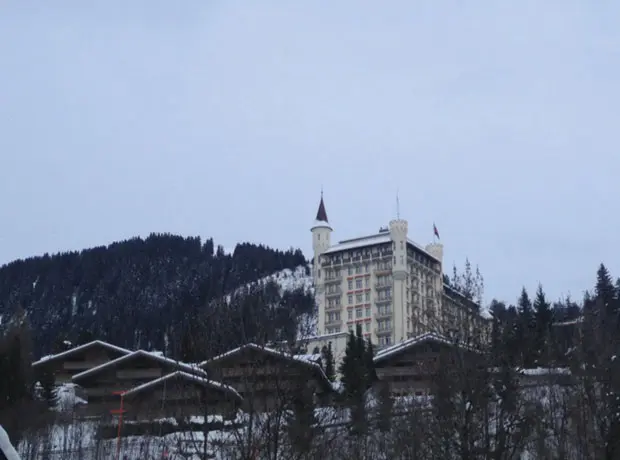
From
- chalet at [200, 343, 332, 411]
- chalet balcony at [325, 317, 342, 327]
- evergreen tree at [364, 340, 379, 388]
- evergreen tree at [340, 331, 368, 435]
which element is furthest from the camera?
chalet balcony at [325, 317, 342, 327]

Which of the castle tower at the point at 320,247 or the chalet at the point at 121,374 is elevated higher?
the castle tower at the point at 320,247

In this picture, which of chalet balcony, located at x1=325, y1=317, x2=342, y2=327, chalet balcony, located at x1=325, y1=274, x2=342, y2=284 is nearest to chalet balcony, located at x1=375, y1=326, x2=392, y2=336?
chalet balcony, located at x1=325, y1=317, x2=342, y2=327

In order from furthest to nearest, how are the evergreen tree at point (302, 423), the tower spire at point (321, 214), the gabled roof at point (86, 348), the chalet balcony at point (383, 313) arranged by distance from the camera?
the tower spire at point (321, 214), the chalet balcony at point (383, 313), the gabled roof at point (86, 348), the evergreen tree at point (302, 423)

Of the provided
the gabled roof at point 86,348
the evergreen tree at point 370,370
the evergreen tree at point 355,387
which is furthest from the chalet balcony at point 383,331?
the evergreen tree at point 370,370

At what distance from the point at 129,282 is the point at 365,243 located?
52.1 m

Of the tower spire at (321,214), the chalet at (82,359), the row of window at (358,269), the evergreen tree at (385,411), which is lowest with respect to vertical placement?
the evergreen tree at (385,411)

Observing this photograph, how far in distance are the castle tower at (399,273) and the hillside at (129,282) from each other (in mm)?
12629

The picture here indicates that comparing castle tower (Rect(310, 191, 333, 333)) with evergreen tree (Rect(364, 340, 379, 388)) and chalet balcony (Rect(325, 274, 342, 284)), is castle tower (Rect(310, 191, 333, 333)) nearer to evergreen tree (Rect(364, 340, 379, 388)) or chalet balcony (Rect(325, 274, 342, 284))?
chalet balcony (Rect(325, 274, 342, 284))

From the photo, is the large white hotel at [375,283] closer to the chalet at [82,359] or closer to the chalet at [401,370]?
the chalet at [82,359]

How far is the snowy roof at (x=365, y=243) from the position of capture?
104688 millimetres

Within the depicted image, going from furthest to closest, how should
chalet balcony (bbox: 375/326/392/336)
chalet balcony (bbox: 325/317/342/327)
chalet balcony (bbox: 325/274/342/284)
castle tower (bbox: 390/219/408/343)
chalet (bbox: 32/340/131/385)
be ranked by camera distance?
chalet balcony (bbox: 325/274/342/284), chalet balcony (bbox: 325/317/342/327), chalet balcony (bbox: 375/326/392/336), castle tower (bbox: 390/219/408/343), chalet (bbox: 32/340/131/385)

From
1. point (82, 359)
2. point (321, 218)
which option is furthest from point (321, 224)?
point (82, 359)

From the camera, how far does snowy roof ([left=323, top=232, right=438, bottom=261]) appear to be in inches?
4122

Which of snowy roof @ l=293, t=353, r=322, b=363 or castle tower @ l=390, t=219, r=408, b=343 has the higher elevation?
castle tower @ l=390, t=219, r=408, b=343
